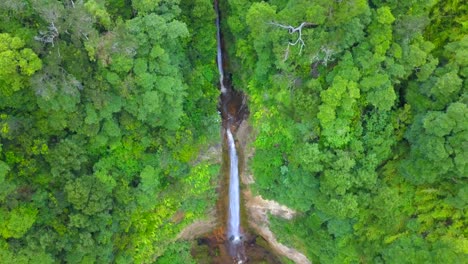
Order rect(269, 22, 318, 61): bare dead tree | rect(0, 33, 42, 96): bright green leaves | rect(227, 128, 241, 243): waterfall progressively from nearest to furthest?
rect(0, 33, 42, 96): bright green leaves < rect(269, 22, 318, 61): bare dead tree < rect(227, 128, 241, 243): waterfall

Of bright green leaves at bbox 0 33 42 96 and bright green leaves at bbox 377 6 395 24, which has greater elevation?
bright green leaves at bbox 377 6 395 24

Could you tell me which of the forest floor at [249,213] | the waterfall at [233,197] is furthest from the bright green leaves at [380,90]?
the waterfall at [233,197]

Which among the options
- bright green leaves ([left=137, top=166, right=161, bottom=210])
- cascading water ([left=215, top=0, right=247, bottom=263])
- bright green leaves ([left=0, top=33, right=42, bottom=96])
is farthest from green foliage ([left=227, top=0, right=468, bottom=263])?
bright green leaves ([left=0, top=33, right=42, bottom=96])

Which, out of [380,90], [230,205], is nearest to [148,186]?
[230,205]

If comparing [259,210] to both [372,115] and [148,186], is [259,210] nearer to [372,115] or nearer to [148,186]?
[148,186]

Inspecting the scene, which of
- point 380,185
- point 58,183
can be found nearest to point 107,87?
point 58,183

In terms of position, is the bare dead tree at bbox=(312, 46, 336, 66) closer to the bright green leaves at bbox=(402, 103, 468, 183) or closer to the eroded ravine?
the bright green leaves at bbox=(402, 103, 468, 183)
